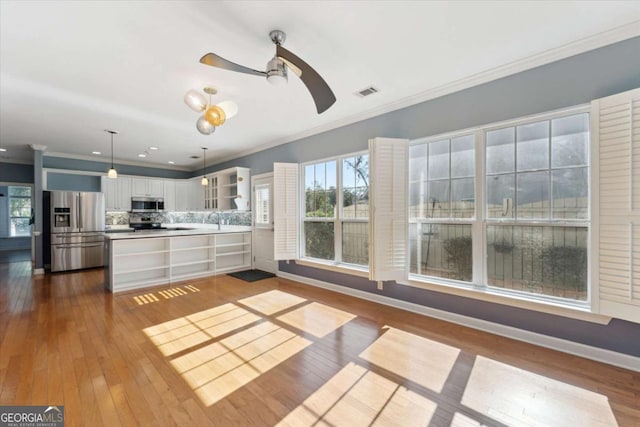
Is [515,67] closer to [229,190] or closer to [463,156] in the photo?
[463,156]

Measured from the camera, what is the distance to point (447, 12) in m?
2.03

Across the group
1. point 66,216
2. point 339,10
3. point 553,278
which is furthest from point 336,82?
point 66,216

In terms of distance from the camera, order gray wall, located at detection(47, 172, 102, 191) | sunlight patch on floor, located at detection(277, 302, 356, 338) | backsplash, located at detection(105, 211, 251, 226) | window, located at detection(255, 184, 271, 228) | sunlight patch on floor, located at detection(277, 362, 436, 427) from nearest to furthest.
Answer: sunlight patch on floor, located at detection(277, 362, 436, 427)
sunlight patch on floor, located at detection(277, 302, 356, 338)
window, located at detection(255, 184, 271, 228)
gray wall, located at detection(47, 172, 102, 191)
backsplash, located at detection(105, 211, 251, 226)

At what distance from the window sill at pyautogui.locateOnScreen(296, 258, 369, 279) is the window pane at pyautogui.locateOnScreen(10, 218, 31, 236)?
33.7 feet

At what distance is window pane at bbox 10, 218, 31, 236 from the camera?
8.88 meters

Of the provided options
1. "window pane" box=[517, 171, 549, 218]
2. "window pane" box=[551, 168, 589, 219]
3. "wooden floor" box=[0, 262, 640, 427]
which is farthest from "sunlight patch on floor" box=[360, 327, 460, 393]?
"window pane" box=[551, 168, 589, 219]

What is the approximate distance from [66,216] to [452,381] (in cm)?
787

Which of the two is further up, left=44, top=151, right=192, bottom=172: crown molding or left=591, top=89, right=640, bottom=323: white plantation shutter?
left=44, top=151, right=192, bottom=172: crown molding

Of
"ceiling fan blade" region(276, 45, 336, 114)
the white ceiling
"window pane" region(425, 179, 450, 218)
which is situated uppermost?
the white ceiling

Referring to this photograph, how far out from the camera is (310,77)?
80.1 inches

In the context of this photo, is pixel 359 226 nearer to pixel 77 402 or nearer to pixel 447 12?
pixel 447 12

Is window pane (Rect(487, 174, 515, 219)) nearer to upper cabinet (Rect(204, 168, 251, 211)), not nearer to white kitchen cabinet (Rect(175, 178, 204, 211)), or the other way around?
A: upper cabinet (Rect(204, 168, 251, 211))

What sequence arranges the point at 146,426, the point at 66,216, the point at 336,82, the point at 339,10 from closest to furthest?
the point at 146,426, the point at 339,10, the point at 336,82, the point at 66,216

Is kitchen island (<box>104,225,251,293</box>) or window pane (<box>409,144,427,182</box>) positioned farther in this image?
kitchen island (<box>104,225,251,293</box>)
